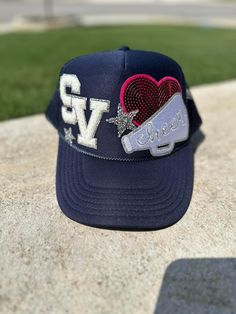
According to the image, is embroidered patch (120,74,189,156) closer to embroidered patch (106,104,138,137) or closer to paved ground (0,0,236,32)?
embroidered patch (106,104,138,137)

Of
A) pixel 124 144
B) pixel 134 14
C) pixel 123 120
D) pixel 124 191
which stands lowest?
pixel 134 14

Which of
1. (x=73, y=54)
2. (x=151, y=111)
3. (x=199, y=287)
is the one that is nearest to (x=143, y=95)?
(x=151, y=111)

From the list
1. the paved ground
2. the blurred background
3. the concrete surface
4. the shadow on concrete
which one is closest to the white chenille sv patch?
the concrete surface

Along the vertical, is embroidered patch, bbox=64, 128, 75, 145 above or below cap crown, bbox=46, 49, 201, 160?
below

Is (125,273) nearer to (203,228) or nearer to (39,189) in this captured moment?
(203,228)

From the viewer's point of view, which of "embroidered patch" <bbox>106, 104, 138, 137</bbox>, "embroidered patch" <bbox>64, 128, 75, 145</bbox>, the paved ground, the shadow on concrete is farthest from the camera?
the paved ground

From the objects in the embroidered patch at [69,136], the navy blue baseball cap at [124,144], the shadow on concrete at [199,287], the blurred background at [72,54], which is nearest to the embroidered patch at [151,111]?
the navy blue baseball cap at [124,144]

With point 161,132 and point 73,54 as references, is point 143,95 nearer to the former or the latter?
point 161,132
